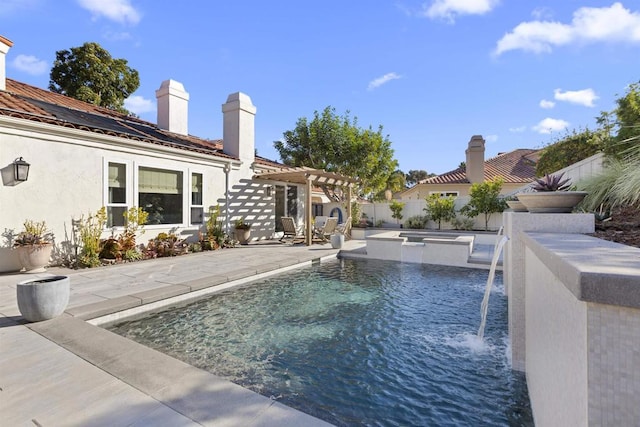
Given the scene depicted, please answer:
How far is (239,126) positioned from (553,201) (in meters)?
11.8

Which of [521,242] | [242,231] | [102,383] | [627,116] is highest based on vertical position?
[627,116]

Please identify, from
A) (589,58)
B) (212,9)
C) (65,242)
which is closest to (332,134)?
(212,9)

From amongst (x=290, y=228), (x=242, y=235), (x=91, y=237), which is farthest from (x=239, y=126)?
(x=91, y=237)

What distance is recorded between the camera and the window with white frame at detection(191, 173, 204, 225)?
11562 mm

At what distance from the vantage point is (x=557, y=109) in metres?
12.6

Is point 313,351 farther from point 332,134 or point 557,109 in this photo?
point 332,134

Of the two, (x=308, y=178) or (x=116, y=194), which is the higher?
(x=308, y=178)

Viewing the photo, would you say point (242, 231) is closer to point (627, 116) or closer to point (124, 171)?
point (124, 171)

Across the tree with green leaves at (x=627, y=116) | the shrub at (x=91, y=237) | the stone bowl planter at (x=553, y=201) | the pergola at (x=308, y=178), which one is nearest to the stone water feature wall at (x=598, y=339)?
the stone bowl planter at (x=553, y=201)

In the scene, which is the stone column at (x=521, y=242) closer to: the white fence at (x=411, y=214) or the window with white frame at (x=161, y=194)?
the window with white frame at (x=161, y=194)

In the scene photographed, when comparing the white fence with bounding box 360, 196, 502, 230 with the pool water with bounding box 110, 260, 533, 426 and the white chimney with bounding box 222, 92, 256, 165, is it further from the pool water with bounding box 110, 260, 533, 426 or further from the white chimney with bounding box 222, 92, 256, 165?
the pool water with bounding box 110, 260, 533, 426

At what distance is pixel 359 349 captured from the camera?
Answer: 4.01m

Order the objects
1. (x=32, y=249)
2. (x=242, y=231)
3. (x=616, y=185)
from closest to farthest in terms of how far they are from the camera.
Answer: (x=616, y=185)
(x=32, y=249)
(x=242, y=231)

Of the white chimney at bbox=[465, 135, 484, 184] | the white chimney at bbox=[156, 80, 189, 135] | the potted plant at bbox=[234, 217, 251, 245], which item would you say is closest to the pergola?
the potted plant at bbox=[234, 217, 251, 245]
